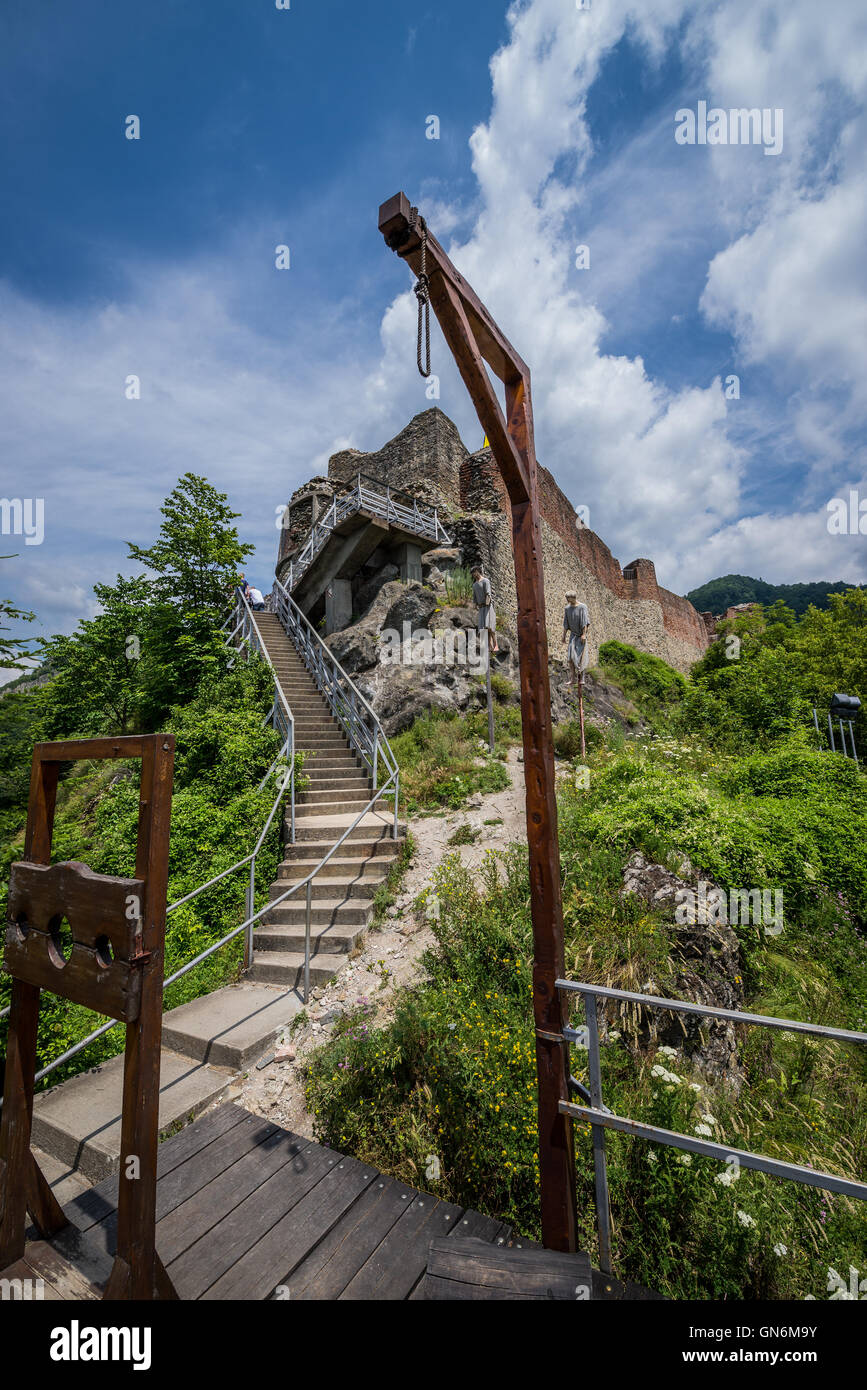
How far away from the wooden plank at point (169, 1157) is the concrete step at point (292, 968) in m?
1.89

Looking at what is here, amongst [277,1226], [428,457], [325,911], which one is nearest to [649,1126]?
[277,1226]

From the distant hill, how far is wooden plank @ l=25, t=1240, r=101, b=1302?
60.8 m

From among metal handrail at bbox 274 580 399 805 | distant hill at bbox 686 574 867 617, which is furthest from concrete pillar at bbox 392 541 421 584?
distant hill at bbox 686 574 867 617

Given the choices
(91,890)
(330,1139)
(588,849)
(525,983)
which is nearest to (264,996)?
(330,1139)

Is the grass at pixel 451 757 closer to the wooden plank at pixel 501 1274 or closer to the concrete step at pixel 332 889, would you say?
the concrete step at pixel 332 889

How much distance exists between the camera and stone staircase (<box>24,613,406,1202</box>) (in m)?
3.42

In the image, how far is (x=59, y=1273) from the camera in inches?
84.5

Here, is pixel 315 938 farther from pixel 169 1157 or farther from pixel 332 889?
pixel 169 1157

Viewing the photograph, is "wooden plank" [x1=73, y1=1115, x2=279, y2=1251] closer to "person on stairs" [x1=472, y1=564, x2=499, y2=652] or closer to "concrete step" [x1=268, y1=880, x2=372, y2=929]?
"concrete step" [x1=268, y1=880, x2=372, y2=929]

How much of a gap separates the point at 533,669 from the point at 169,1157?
10.3 feet

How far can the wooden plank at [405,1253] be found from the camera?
210cm

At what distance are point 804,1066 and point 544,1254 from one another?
2.69 m

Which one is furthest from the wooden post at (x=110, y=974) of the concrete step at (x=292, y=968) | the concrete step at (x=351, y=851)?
the concrete step at (x=351, y=851)
